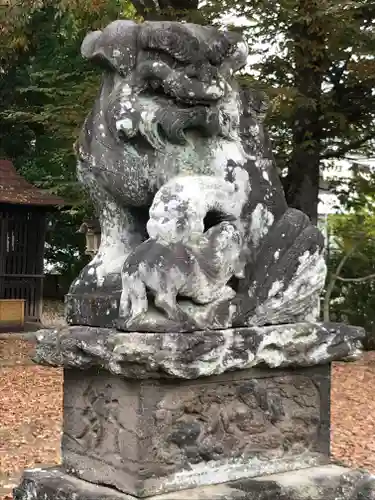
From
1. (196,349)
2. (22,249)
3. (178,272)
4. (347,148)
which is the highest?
(347,148)

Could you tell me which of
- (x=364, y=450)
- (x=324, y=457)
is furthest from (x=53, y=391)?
(x=324, y=457)

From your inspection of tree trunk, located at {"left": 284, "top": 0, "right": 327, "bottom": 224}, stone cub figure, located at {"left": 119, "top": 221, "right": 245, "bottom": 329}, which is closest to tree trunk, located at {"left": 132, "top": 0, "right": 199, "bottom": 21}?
tree trunk, located at {"left": 284, "top": 0, "right": 327, "bottom": 224}

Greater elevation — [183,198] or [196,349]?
[183,198]

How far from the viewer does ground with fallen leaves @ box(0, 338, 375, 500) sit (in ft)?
23.5

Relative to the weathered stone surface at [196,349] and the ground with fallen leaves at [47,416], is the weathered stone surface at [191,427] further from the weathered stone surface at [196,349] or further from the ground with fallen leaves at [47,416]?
the ground with fallen leaves at [47,416]

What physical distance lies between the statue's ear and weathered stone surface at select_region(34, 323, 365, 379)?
1.14 metres

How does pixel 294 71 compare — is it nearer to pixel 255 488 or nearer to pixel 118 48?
pixel 118 48

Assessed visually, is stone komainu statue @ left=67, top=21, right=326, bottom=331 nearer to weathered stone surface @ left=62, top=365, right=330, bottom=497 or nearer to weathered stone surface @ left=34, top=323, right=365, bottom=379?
weathered stone surface @ left=34, top=323, right=365, bottom=379

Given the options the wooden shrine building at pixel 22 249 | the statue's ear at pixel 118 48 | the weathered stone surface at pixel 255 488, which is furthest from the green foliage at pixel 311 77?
the wooden shrine building at pixel 22 249

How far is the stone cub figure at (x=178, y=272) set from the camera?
2965mm

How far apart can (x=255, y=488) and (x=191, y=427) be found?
361 millimetres

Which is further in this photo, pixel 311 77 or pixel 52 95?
pixel 52 95

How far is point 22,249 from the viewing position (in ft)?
59.6

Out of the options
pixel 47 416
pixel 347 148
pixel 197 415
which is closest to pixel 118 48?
pixel 197 415
